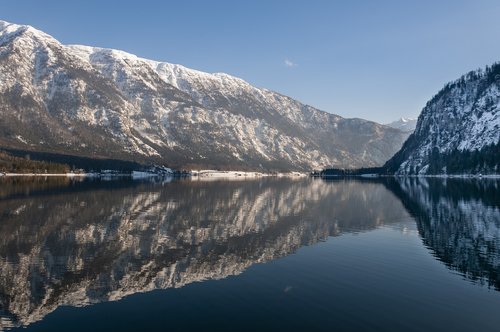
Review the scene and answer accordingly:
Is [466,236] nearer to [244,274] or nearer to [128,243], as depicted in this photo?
[244,274]

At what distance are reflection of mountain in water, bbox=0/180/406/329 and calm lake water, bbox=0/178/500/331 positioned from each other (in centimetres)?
22

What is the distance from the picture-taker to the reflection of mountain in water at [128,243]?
128 feet

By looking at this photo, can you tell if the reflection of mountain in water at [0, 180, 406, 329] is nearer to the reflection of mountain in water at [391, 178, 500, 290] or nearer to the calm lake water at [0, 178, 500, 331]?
the calm lake water at [0, 178, 500, 331]

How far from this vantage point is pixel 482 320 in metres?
31.9

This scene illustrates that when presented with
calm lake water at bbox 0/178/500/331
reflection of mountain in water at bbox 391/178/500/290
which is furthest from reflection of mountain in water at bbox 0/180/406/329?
reflection of mountain in water at bbox 391/178/500/290

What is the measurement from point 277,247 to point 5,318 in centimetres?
3680

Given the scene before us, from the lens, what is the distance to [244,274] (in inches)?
1780

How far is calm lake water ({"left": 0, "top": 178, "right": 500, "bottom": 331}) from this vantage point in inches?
1252

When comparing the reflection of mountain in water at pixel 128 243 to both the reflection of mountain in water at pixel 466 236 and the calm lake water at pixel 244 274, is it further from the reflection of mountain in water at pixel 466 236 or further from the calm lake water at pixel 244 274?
the reflection of mountain in water at pixel 466 236

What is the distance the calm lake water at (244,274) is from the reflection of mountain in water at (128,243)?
220 millimetres

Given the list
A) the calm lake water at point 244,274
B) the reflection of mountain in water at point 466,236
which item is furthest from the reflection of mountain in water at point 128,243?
the reflection of mountain in water at point 466,236

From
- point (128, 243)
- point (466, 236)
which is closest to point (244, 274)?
point (128, 243)

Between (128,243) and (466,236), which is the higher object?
(466,236)

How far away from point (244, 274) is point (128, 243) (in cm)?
2238
